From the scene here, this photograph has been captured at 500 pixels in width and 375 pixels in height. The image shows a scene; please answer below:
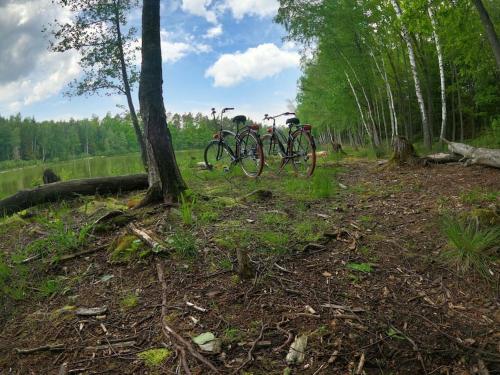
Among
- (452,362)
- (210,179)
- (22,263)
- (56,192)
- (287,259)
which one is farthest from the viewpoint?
(210,179)

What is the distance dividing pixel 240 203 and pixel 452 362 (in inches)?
158

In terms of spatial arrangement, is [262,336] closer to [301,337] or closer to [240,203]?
[301,337]

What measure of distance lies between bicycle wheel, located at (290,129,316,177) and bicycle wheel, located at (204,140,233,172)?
1826 millimetres

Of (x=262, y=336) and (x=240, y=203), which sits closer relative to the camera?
(x=262, y=336)

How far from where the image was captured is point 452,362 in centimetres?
215

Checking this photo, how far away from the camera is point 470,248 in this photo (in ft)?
10.7

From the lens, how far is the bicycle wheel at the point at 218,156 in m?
9.72

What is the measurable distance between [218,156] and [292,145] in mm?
2383

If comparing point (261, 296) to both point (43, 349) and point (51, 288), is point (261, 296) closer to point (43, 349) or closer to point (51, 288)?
point (43, 349)

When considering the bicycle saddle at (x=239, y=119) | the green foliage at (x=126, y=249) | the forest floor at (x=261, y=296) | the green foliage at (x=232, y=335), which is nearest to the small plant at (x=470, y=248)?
the forest floor at (x=261, y=296)

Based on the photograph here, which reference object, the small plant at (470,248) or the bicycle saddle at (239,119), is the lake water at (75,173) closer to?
the bicycle saddle at (239,119)

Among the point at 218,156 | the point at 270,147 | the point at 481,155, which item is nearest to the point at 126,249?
the point at 270,147

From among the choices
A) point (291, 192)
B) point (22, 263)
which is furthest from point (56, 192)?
point (291, 192)

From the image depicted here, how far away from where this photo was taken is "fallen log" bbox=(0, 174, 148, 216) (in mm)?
7387
